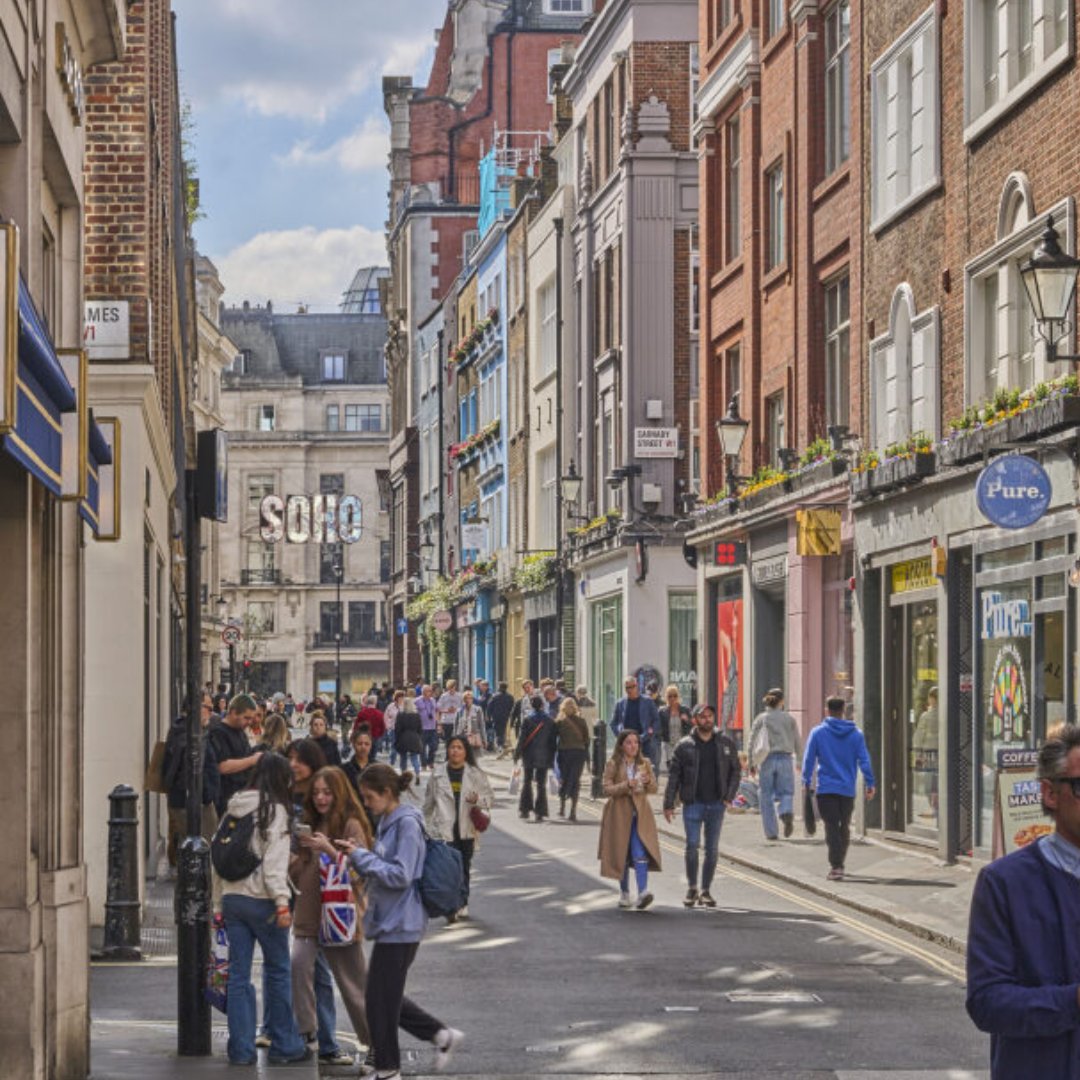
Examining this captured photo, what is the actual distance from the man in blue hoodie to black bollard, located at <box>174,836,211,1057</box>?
1142cm

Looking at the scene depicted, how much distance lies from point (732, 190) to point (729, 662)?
733 cm

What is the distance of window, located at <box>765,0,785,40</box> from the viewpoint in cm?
3478

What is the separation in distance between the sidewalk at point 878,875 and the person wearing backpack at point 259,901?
589 centimetres

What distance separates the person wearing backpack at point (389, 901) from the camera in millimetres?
11727

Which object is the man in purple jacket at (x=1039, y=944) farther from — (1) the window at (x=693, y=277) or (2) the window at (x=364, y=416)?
(2) the window at (x=364, y=416)

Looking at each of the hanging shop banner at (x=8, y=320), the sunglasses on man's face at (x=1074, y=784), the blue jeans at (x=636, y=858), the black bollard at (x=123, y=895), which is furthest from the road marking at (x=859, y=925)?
the sunglasses on man's face at (x=1074, y=784)

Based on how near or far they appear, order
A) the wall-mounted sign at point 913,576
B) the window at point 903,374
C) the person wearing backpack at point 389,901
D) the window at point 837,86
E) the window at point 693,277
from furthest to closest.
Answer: the window at point 693,277 < the window at point 837,86 < the wall-mounted sign at point 913,576 < the window at point 903,374 < the person wearing backpack at point 389,901

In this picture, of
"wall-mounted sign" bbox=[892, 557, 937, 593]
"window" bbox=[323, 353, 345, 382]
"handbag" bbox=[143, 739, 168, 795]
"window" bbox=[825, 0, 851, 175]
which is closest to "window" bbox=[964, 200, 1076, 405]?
"wall-mounted sign" bbox=[892, 557, 937, 593]

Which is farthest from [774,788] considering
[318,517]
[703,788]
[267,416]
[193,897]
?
[267,416]

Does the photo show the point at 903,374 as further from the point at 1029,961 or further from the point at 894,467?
the point at 1029,961

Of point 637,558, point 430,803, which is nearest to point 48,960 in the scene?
point 430,803

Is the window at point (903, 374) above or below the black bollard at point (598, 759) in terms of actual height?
above

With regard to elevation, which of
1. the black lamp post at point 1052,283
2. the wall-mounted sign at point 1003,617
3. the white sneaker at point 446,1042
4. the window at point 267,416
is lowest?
the white sneaker at point 446,1042

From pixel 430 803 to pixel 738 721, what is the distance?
1935 centimetres
